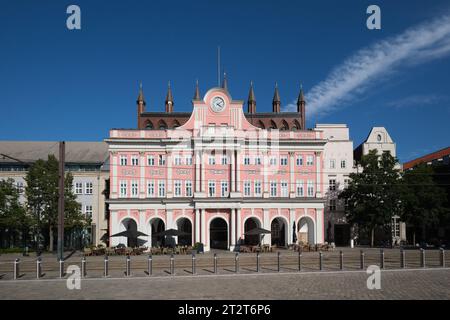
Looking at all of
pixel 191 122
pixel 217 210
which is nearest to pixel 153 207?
pixel 217 210

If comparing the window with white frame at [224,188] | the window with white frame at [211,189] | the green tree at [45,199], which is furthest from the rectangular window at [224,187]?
the green tree at [45,199]

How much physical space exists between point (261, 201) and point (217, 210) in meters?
5.38

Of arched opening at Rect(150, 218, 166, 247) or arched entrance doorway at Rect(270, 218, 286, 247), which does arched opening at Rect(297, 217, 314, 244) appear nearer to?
arched entrance doorway at Rect(270, 218, 286, 247)

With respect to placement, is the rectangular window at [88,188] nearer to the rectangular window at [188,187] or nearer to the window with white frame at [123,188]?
the window with white frame at [123,188]

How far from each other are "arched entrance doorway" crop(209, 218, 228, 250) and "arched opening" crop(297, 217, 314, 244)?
30.8 ft

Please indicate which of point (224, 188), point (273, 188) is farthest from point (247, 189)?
point (273, 188)

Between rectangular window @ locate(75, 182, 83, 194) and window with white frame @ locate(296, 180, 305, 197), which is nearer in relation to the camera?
window with white frame @ locate(296, 180, 305, 197)

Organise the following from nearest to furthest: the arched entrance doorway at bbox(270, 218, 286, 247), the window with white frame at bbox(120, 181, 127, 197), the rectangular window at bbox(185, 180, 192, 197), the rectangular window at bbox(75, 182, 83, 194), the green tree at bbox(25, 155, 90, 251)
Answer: the green tree at bbox(25, 155, 90, 251)
the window with white frame at bbox(120, 181, 127, 197)
the rectangular window at bbox(185, 180, 192, 197)
the rectangular window at bbox(75, 182, 83, 194)
the arched entrance doorway at bbox(270, 218, 286, 247)

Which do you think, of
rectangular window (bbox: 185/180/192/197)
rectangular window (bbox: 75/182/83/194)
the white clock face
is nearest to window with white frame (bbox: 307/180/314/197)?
the white clock face

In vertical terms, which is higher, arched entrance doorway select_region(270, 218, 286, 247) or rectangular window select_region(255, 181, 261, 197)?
rectangular window select_region(255, 181, 261, 197)

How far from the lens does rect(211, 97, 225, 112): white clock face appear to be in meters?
48.0

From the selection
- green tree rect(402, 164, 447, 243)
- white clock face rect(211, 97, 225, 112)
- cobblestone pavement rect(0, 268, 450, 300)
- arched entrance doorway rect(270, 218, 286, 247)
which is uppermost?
white clock face rect(211, 97, 225, 112)
